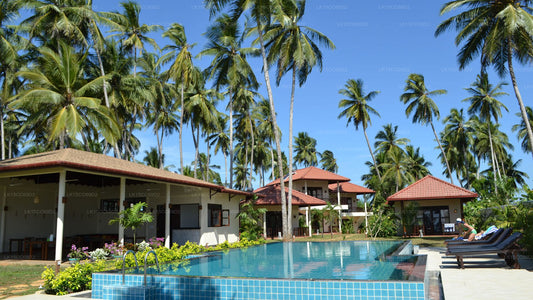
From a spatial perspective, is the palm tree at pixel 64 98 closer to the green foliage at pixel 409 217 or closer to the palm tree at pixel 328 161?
the green foliage at pixel 409 217

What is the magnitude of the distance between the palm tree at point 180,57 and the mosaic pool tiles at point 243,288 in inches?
794

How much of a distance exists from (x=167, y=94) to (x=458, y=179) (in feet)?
135

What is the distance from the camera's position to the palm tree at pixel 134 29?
2498cm

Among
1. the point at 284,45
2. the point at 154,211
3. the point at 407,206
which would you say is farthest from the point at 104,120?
the point at 407,206

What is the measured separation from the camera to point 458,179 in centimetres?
5288

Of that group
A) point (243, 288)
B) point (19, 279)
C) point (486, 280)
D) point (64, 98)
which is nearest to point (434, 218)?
point (486, 280)

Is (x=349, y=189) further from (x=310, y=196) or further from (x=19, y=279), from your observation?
(x=19, y=279)

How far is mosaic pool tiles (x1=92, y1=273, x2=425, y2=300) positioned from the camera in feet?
18.8

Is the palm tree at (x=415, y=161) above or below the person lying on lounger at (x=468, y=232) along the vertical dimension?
above

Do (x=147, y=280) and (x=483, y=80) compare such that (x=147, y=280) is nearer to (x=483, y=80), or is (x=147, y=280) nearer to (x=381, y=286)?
(x=381, y=286)

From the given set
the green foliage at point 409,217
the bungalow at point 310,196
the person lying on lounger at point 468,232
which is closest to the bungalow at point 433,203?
the green foliage at point 409,217

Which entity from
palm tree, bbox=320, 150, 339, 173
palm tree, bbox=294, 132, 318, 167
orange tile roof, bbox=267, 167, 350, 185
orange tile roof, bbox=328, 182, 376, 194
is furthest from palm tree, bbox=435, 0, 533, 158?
palm tree, bbox=320, 150, 339, 173

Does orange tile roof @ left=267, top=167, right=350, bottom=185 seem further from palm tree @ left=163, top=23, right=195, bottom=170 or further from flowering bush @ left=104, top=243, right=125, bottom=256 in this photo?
flowering bush @ left=104, top=243, right=125, bottom=256

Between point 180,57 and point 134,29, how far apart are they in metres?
3.57
